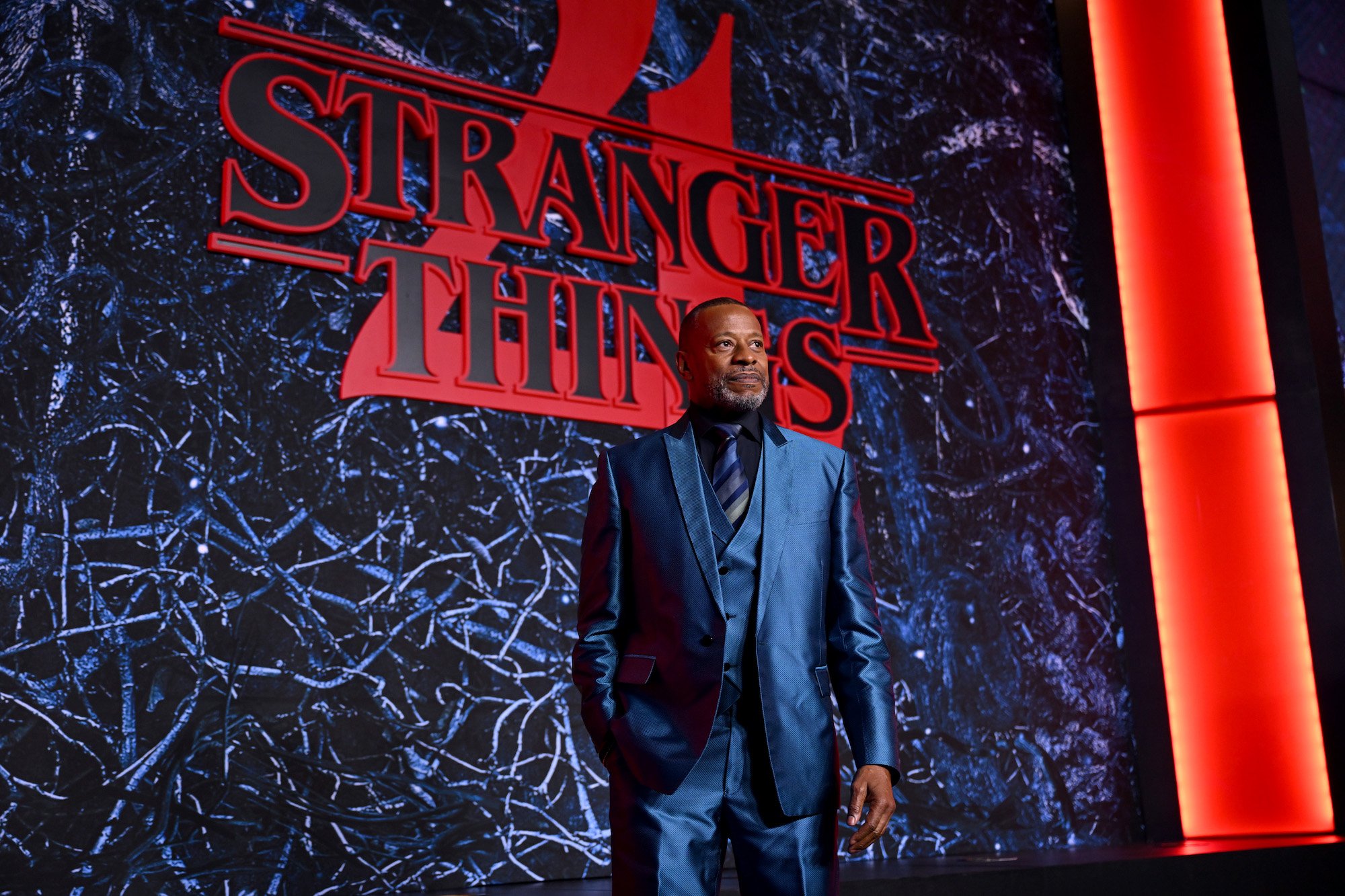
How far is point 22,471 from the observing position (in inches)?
118

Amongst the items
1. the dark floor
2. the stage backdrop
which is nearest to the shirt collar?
the dark floor

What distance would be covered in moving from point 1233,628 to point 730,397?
3261mm

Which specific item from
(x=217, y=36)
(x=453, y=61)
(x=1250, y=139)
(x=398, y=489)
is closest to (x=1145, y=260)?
(x=1250, y=139)

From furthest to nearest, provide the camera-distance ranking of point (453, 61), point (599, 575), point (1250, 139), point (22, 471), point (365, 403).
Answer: point (1250, 139) → point (453, 61) → point (365, 403) → point (22, 471) → point (599, 575)

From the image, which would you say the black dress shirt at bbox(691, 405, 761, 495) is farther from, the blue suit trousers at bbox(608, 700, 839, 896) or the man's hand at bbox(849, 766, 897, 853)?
the man's hand at bbox(849, 766, 897, 853)

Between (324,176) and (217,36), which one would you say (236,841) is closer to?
(324,176)

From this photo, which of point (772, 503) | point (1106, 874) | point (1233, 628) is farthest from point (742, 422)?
point (1233, 628)

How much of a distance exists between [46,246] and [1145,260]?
3.77 m

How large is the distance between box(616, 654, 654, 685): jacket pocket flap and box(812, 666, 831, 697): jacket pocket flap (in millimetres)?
238

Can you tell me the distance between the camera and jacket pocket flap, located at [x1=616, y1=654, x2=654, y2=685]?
6.24 feet

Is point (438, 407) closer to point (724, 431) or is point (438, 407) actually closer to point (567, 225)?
point (567, 225)

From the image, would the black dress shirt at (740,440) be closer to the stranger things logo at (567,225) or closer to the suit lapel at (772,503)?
the suit lapel at (772,503)

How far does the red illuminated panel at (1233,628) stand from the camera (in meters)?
4.47

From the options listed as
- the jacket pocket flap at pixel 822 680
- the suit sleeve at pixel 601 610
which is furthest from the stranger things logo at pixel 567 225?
the jacket pocket flap at pixel 822 680
